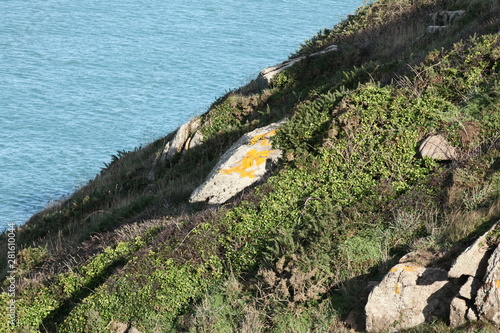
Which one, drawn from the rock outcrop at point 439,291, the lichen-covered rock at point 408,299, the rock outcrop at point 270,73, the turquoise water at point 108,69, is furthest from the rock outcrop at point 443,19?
the turquoise water at point 108,69

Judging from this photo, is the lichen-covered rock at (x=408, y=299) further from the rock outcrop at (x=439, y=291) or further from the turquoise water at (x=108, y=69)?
the turquoise water at (x=108, y=69)

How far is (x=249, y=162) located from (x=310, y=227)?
3043 millimetres

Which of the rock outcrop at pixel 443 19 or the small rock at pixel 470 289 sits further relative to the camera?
the rock outcrop at pixel 443 19

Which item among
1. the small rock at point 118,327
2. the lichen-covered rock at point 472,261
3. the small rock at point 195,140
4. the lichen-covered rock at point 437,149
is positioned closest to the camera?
the lichen-covered rock at point 472,261

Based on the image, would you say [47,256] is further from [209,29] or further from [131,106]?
[209,29]

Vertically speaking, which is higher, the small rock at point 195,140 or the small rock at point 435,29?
the small rock at point 435,29

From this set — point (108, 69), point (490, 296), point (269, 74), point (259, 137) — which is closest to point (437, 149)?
point (490, 296)

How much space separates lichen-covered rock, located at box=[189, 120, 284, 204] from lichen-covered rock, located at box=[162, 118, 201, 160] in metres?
5.59

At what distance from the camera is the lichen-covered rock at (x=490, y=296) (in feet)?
22.4

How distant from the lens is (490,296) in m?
6.89

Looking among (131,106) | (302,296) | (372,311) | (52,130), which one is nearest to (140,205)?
(302,296)

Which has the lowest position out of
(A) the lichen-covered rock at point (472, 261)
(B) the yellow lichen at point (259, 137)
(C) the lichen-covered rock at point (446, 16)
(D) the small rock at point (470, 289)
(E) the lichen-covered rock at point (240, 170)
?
(E) the lichen-covered rock at point (240, 170)

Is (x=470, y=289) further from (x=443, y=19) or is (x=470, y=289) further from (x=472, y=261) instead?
(x=443, y=19)

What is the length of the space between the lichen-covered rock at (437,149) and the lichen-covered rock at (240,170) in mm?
2818
